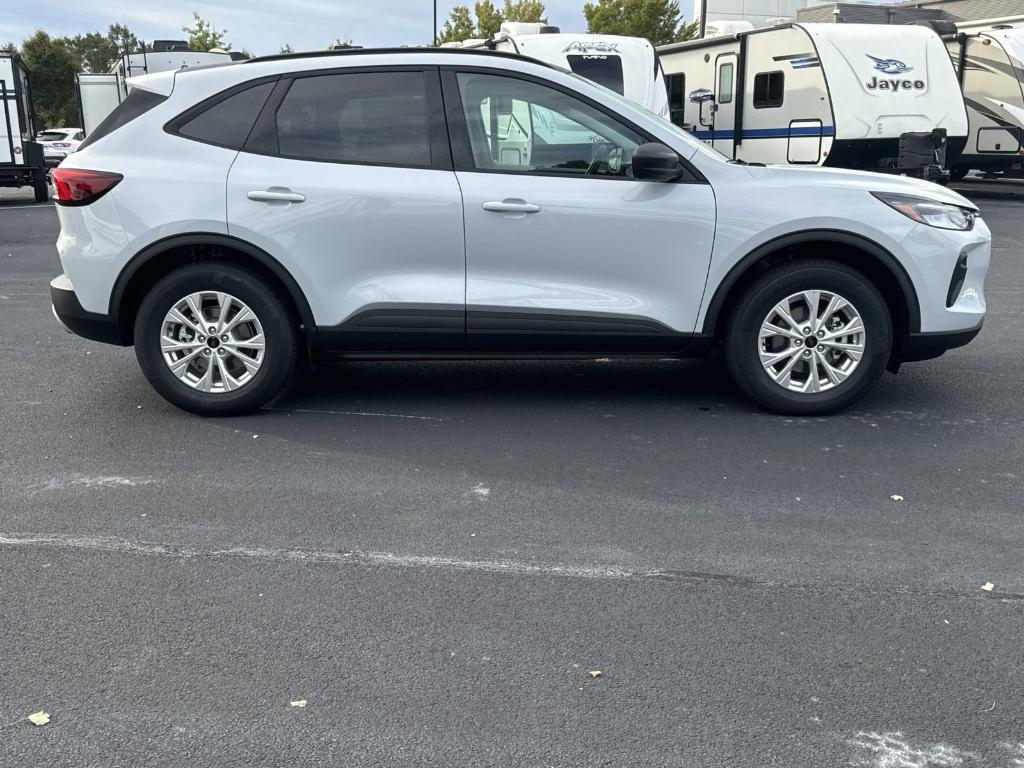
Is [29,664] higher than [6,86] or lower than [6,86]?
lower

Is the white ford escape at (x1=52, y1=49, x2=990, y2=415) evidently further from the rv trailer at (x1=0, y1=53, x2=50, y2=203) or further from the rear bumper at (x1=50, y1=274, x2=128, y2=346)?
the rv trailer at (x1=0, y1=53, x2=50, y2=203)

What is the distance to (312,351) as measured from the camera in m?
5.74

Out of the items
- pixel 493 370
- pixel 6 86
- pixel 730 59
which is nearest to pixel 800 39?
pixel 730 59

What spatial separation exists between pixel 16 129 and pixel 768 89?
13.6 m

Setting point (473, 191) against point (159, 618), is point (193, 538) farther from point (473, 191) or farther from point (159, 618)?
point (473, 191)

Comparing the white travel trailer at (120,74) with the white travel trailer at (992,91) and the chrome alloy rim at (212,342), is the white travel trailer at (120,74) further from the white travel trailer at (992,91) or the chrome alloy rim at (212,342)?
the chrome alloy rim at (212,342)

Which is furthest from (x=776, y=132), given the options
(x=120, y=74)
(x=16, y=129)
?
(x=120, y=74)

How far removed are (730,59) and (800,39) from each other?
1981mm

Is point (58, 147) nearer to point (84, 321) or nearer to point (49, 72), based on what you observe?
point (84, 321)

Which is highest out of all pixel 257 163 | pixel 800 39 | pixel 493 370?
pixel 800 39

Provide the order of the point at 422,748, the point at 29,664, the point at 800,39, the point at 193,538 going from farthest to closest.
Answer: the point at 800,39 → the point at 193,538 → the point at 29,664 → the point at 422,748

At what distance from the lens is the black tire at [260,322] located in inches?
220

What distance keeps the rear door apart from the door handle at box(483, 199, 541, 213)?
162 millimetres

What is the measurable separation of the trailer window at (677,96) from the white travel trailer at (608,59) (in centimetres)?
392
